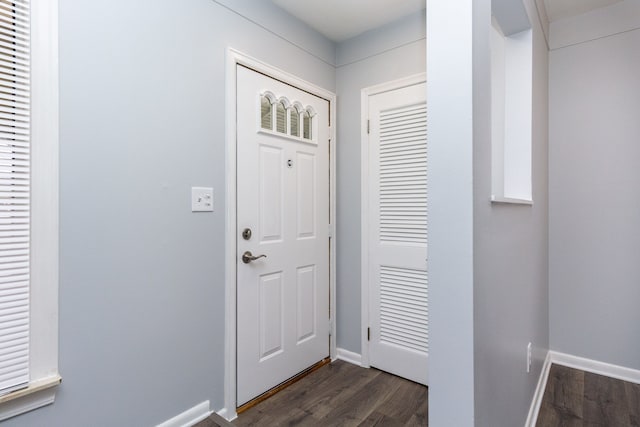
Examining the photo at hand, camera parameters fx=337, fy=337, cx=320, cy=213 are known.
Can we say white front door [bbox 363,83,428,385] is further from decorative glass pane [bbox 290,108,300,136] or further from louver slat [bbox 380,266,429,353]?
decorative glass pane [bbox 290,108,300,136]

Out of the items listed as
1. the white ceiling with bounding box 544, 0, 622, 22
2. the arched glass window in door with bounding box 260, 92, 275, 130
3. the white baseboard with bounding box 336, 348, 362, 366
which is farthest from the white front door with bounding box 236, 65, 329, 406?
the white ceiling with bounding box 544, 0, 622, 22

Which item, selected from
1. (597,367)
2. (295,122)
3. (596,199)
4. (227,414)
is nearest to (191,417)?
(227,414)

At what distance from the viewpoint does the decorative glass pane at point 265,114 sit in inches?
80.5

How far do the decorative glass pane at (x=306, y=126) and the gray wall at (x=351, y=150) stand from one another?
0.30 metres

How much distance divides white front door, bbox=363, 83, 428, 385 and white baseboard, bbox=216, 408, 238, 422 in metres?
1.02

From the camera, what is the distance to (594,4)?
223cm

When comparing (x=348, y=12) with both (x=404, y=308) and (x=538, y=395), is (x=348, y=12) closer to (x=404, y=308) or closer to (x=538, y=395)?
(x=404, y=308)

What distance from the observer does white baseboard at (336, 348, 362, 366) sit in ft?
8.15

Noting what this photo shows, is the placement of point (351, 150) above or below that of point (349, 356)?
above

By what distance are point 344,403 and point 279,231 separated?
1100mm

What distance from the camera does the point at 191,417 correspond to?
167 centimetres

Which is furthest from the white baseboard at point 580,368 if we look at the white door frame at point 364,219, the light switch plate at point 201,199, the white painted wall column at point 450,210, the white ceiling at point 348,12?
the white ceiling at point 348,12

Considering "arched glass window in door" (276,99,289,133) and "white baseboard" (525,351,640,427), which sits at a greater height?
"arched glass window in door" (276,99,289,133)

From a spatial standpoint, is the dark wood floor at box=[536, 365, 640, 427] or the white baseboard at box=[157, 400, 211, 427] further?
the dark wood floor at box=[536, 365, 640, 427]
